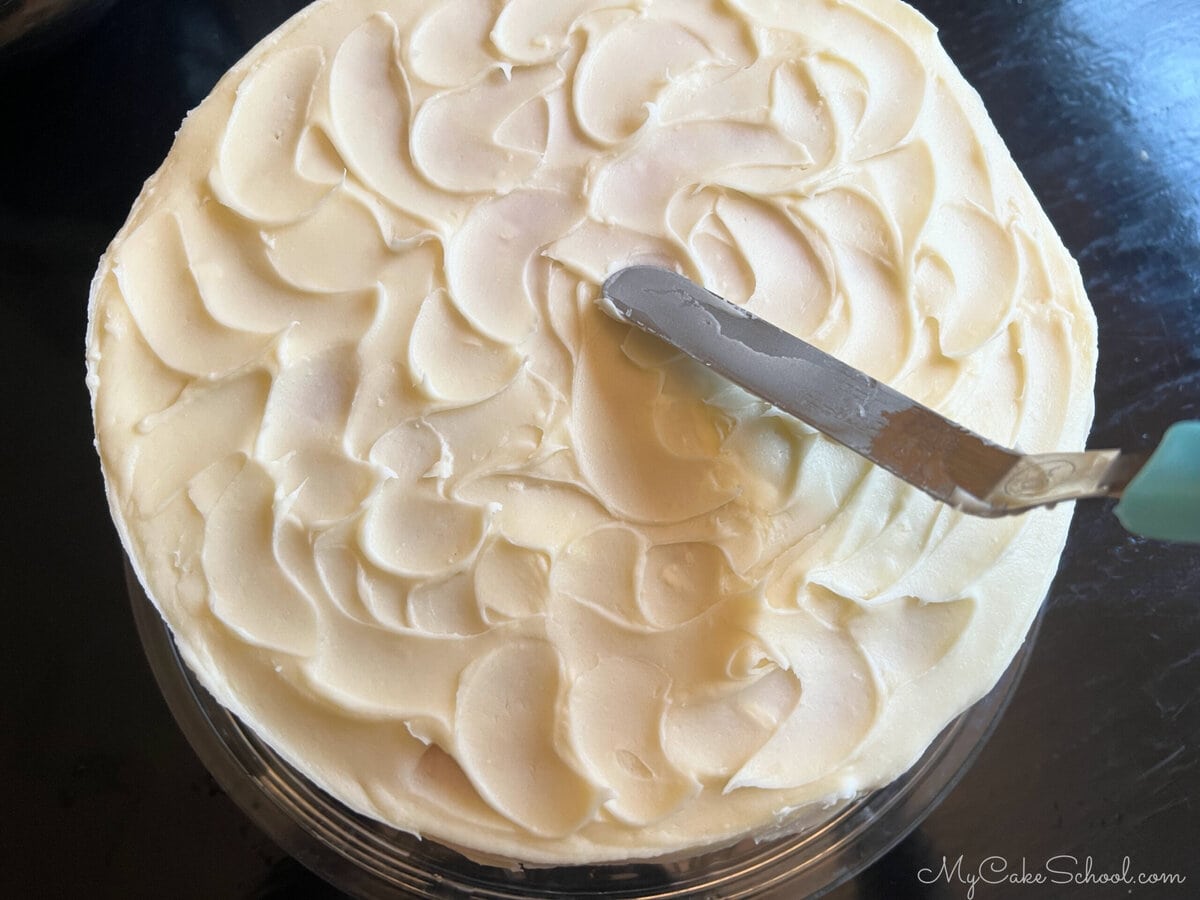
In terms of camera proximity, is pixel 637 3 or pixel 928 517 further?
pixel 637 3

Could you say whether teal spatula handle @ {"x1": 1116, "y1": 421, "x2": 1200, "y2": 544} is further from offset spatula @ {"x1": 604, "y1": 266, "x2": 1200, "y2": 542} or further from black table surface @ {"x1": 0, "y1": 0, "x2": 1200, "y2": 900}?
black table surface @ {"x1": 0, "y1": 0, "x2": 1200, "y2": 900}

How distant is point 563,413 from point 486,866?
0.65 m

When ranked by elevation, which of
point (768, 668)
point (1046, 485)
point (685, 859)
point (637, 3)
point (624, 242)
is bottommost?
point (685, 859)

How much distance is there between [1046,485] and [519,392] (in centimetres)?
68

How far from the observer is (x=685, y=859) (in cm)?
134

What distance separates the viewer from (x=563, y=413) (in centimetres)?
131

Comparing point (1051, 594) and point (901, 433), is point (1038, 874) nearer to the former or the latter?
point (1051, 594)

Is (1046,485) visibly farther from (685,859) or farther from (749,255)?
(685,859)

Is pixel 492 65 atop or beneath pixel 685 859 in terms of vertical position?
atop

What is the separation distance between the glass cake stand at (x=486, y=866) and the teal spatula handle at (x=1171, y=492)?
69cm

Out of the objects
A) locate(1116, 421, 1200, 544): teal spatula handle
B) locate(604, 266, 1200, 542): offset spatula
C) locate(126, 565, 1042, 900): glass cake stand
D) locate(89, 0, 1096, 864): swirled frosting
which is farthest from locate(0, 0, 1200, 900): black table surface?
locate(1116, 421, 1200, 544): teal spatula handle

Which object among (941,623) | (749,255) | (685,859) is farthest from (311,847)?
(749,255)

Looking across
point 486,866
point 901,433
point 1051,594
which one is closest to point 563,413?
point 901,433

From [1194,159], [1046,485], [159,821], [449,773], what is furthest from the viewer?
[1194,159]
